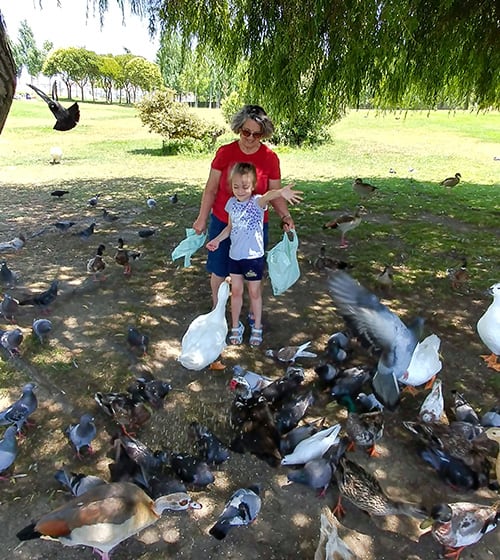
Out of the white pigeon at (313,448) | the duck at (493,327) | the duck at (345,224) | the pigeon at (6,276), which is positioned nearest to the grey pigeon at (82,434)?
the white pigeon at (313,448)

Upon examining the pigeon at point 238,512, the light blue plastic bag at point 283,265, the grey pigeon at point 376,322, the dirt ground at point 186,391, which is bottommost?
the dirt ground at point 186,391

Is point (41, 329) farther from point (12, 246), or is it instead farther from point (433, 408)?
point (433, 408)

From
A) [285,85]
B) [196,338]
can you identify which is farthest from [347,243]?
[196,338]

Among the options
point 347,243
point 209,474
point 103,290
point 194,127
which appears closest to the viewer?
point 209,474

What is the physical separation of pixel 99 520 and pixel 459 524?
1.96 meters

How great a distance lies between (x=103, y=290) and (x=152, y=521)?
12.3ft

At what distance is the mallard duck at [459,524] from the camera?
8.24 feet

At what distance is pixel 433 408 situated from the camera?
3.50 meters

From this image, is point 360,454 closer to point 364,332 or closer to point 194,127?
point 364,332

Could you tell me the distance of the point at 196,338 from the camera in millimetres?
3803

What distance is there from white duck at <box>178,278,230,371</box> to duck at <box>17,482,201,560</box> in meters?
1.31

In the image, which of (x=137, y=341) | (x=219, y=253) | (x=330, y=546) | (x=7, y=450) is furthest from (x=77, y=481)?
(x=219, y=253)

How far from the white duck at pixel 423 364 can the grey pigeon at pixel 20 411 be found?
2947 mm

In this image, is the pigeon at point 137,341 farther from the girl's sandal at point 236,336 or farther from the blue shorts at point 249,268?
the blue shorts at point 249,268
